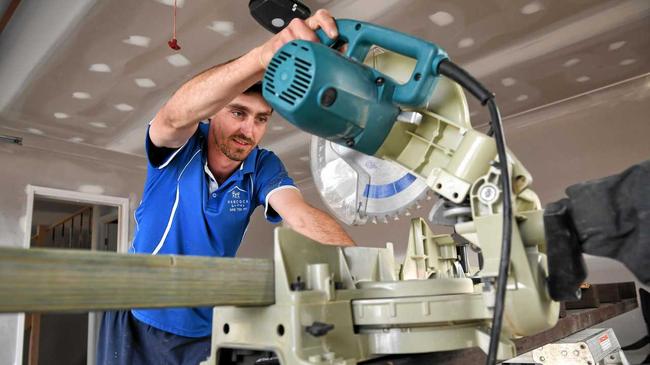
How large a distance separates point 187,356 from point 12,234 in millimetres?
3453

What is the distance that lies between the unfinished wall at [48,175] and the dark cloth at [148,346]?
302cm

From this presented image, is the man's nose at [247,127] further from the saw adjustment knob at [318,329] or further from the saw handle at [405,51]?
the saw adjustment knob at [318,329]

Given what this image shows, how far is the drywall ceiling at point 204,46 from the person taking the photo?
2447 millimetres

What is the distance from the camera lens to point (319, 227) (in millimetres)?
1242

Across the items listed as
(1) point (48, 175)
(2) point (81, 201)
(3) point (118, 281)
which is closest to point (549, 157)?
(3) point (118, 281)

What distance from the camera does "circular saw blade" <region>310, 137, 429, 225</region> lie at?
92cm

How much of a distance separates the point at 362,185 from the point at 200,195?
0.56m

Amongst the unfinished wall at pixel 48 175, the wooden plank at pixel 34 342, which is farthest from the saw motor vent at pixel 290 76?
the wooden plank at pixel 34 342

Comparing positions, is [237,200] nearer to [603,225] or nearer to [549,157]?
[603,225]

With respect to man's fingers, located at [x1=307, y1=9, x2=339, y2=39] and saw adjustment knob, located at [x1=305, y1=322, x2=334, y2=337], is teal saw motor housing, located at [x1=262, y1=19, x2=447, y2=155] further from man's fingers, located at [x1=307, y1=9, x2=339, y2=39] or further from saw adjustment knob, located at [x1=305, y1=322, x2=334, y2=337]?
saw adjustment knob, located at [x1=305, y1=322, x2=334, y2=337]

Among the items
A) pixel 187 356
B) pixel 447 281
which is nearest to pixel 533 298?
pixel 447 281

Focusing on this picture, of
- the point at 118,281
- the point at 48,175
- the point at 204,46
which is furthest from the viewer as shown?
the point at 48,175

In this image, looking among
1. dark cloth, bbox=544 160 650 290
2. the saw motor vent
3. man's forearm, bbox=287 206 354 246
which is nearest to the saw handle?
the saw motor vent

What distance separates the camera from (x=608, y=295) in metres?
2.51
